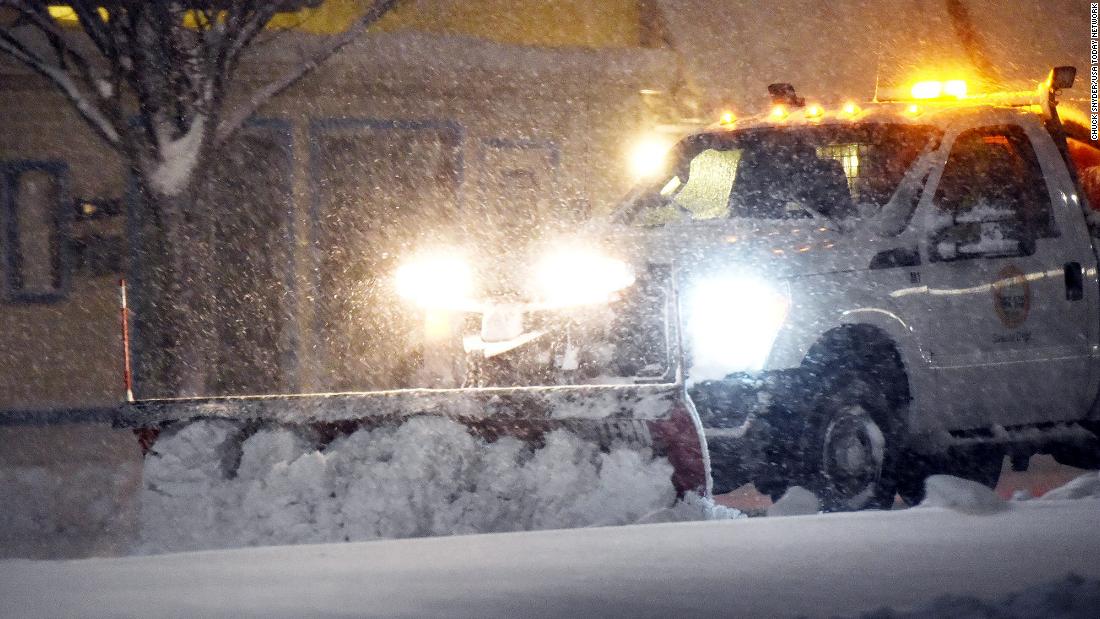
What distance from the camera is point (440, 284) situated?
6.58 metres

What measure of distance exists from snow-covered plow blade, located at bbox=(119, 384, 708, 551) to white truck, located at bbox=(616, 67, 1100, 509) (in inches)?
22.7

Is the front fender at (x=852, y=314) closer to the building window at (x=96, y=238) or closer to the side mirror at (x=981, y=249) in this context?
the side mirror at (x=981, y=249)

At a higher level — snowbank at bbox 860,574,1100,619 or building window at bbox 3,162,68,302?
building window at bbox 3,162,68,302

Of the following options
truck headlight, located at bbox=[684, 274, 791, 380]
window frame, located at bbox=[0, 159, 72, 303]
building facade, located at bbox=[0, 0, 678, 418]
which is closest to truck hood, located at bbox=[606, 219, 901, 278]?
truck headlight, located at bbox=[684, 274, 791, 380]

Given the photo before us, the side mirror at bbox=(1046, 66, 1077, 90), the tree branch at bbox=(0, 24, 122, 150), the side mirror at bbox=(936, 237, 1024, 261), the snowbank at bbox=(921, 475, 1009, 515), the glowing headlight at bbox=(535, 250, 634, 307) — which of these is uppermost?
the tree branch at bbox=(0, 24, 122, 150)

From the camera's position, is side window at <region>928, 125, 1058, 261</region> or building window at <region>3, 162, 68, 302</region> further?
building window at <region>3, 162, 68, 302</region>

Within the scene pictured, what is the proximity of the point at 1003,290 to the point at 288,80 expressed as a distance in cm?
556

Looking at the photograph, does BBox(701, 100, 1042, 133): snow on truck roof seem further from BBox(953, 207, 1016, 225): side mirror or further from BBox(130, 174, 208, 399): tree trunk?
BBox(130, 174, 208, 399): tree trunk

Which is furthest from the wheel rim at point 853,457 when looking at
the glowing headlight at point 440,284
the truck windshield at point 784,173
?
the glowing headlight at point 440,284

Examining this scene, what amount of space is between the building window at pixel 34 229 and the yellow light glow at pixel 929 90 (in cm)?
772

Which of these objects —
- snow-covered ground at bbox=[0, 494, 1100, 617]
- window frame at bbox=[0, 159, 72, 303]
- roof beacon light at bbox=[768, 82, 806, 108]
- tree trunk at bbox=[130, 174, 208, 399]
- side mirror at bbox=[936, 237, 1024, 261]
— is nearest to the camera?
snow-covered ground at bbox=[0, 494, 1100, 617]

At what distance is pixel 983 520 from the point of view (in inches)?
204

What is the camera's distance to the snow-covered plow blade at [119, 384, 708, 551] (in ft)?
19.1

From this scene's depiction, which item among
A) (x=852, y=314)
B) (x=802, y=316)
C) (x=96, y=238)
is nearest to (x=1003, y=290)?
(x=852, y=314)
